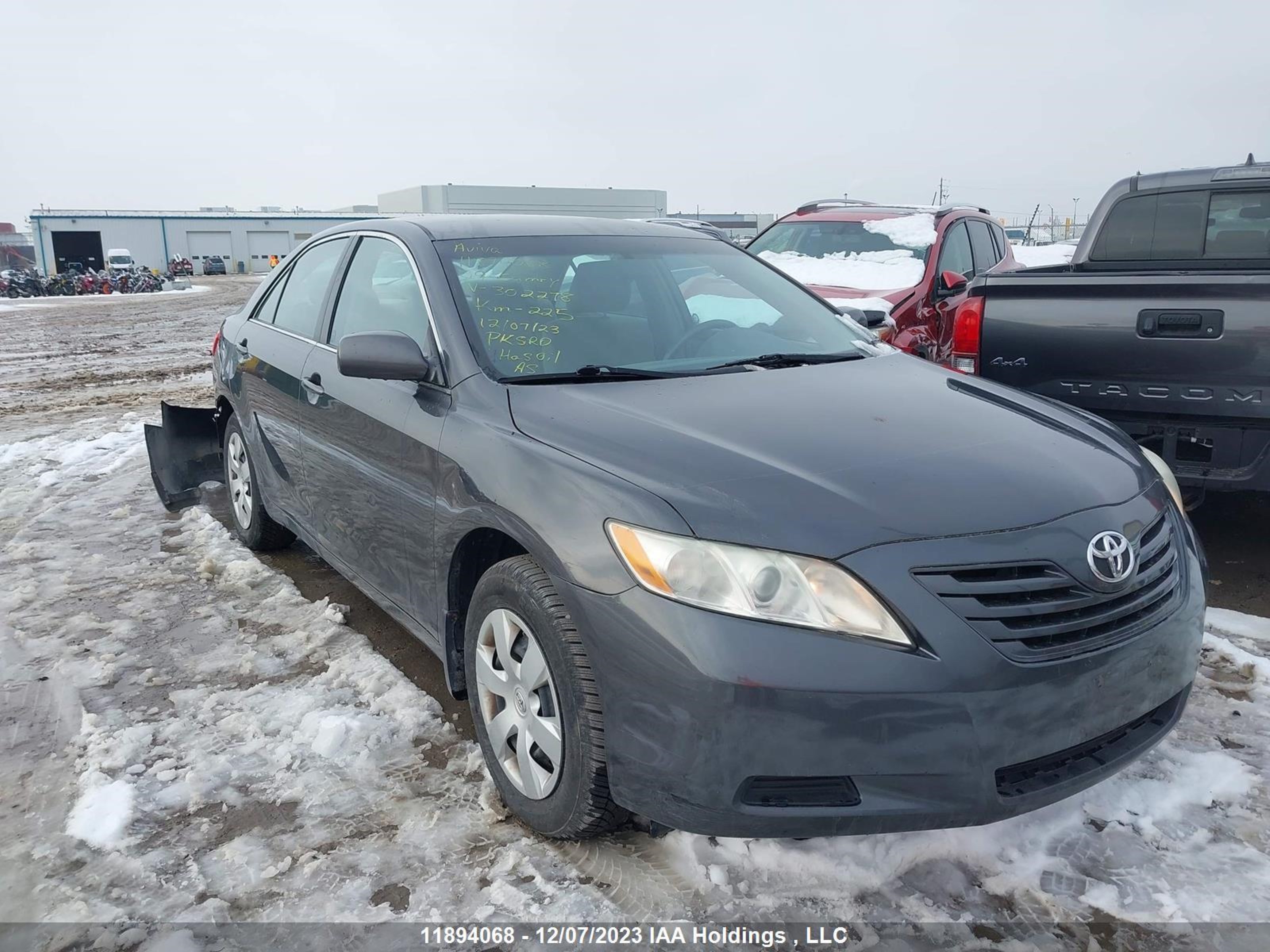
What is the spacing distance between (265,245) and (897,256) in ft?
239

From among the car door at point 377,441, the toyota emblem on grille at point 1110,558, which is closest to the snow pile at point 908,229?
the car door at point 377,441

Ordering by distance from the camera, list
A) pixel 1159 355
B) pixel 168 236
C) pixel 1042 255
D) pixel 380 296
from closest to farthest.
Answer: pixel 380 296
pixel 1159 355
pixel 1042 255
pixel 168 236

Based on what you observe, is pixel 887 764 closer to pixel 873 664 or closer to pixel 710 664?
pixel 873 664

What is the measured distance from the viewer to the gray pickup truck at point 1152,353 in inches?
157

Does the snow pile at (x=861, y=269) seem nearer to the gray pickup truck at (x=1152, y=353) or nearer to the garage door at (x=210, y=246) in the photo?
the gray pickup truck at (x=1152, y=353)

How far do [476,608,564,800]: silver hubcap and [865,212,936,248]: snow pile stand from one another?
647 centimetres

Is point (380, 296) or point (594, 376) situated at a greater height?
point (380, 296)

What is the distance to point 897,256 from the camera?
802cm

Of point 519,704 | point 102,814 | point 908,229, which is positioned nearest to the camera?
point 519,704

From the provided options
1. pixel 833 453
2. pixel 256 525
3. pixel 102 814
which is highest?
pixel 833 453

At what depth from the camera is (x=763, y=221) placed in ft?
215

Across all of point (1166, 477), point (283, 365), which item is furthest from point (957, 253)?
point (283, 365)

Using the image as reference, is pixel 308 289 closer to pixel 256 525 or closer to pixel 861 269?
pixel 256 525

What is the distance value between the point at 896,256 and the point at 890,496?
6.26 meters
